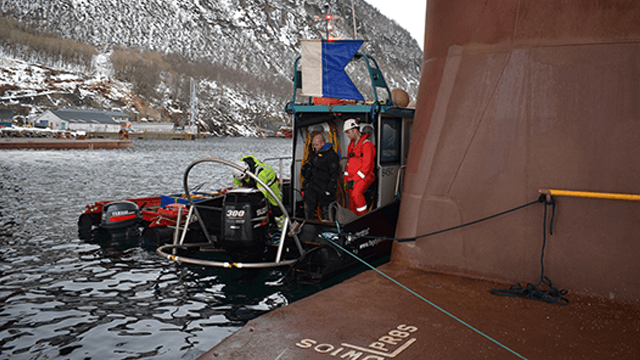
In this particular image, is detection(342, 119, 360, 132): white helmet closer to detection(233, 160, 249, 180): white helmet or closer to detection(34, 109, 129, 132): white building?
detection(233, 160, 249, 180): white helmet

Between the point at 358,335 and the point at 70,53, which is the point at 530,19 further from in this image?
the point at 70,53

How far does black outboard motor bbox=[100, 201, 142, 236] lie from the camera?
388 inches

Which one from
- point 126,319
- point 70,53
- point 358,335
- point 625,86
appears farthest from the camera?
point 70,53

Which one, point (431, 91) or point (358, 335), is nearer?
point (358, 335)

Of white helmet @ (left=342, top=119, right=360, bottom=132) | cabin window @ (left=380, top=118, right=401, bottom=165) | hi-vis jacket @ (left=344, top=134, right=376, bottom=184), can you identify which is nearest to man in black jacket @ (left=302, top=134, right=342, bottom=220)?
hi-vis jacket @ (left=344, top=134, right=376, bottom=184)

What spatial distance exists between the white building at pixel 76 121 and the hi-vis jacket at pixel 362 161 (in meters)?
118

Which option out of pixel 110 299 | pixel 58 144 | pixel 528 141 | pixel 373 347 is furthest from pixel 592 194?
pixel 58 144

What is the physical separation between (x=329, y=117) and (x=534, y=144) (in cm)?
492

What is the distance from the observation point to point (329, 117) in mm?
9117

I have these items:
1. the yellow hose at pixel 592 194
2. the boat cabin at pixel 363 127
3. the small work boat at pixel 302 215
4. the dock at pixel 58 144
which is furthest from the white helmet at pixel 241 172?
the dock at pixel 58 144

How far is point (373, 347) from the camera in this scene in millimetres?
3477

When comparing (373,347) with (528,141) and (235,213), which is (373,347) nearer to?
(528,141)

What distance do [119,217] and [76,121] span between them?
117 metres

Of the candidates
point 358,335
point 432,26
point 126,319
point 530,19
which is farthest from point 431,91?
point 126,319
